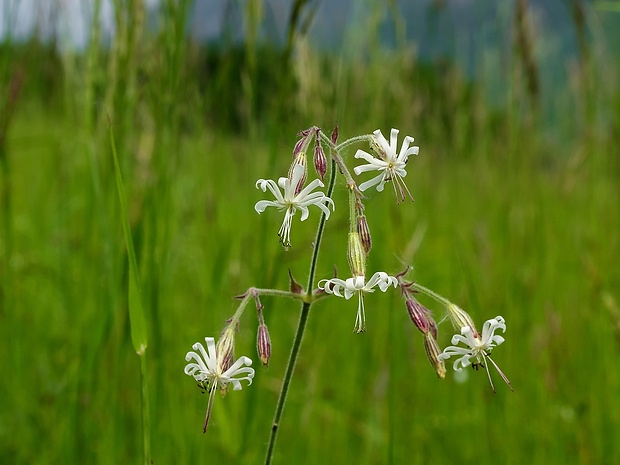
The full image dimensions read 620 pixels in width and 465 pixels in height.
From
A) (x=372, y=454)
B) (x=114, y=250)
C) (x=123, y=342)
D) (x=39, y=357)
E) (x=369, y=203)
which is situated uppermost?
(x=369, y=203)

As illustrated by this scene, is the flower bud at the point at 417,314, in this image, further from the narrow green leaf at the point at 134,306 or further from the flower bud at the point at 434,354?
the narrow green leaf at the point at 134,306

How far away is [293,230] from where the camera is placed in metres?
3.89

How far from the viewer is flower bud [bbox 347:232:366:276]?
0.92 meters

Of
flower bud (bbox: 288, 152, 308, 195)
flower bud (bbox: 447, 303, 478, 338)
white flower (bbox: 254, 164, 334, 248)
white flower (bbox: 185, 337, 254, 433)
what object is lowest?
white flower (bbox: 185, 337, 254, 433)

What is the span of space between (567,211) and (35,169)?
377 cm

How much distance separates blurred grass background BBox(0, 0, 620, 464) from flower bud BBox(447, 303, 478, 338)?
1.49 feet

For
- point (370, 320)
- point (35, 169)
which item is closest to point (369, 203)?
point (370, 320)

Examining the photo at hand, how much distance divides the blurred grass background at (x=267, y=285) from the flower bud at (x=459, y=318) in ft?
1.49

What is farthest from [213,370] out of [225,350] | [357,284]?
[357,284]

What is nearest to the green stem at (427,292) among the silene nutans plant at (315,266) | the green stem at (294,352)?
the silene nutans plant at (315,266)

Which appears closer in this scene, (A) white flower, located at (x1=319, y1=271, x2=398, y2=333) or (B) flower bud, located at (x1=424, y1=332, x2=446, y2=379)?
(A) white flower, located at (x1=319, y1=271, x2=398, y2=333)

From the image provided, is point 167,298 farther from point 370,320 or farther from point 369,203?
point 370,320

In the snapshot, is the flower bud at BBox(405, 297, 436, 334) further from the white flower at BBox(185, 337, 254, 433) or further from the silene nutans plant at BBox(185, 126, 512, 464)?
the white flower at BBox(185, 337, 254, 433)

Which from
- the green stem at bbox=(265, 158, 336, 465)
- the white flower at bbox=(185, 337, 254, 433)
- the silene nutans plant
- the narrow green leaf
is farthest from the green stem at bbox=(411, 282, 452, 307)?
the narrow green leaf
